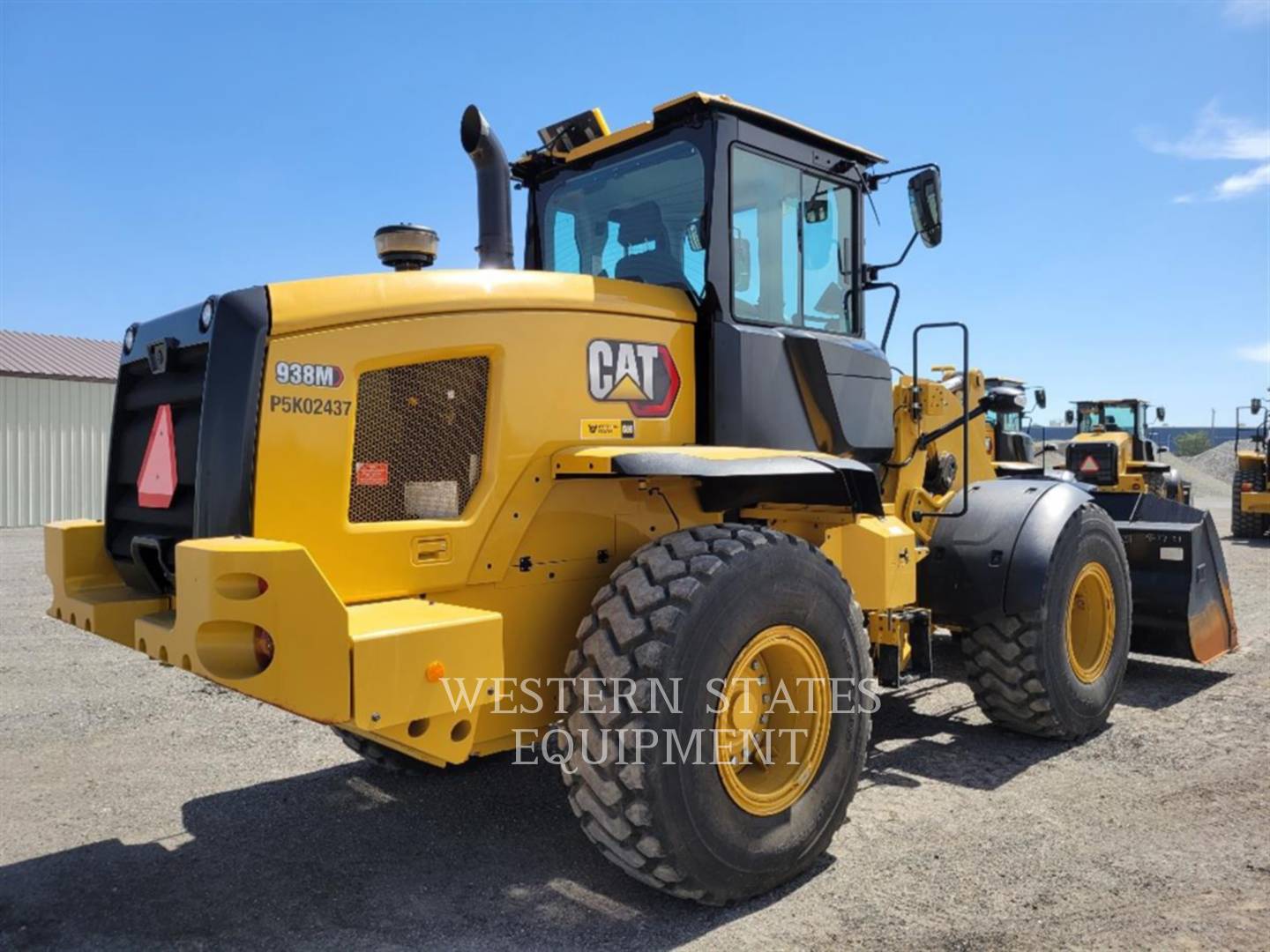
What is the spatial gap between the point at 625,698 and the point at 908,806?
1991mm

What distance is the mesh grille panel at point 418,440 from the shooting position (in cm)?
329

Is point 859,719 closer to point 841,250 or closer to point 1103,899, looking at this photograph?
point 1103,899

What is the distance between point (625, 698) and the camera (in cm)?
320

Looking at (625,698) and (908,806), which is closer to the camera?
(625,698)

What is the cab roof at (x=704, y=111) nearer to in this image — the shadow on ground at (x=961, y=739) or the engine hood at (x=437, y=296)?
the engine hood at (x=437, y=296)

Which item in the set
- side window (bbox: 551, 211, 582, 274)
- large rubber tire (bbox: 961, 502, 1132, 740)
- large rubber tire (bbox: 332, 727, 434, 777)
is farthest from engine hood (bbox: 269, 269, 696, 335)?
large rubber tire (bbox: 961, 502, 1132, 740)

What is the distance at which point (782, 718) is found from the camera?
3.83 meters

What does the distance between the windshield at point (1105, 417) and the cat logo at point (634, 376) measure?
1780cm

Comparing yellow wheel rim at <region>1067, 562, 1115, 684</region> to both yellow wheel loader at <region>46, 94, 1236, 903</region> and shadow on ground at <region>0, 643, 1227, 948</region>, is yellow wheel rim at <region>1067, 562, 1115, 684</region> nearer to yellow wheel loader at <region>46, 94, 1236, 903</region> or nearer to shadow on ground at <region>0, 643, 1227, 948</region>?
shadow on ground at <region>0, 643, 1227, 948</region>

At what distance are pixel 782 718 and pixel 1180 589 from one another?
4.12 m

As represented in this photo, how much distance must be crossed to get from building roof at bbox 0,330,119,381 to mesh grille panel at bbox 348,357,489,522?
20457 millimetres

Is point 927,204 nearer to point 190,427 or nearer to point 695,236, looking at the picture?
point 695,236

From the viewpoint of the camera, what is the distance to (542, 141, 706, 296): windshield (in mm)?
4273

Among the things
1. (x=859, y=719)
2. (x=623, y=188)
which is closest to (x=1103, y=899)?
(x=859, y=719)
